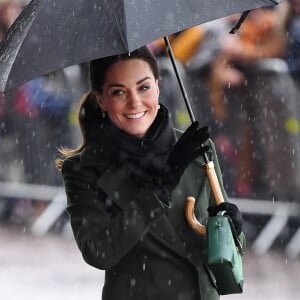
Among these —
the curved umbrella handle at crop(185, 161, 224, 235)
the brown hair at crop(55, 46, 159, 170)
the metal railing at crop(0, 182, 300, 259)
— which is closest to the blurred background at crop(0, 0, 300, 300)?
the metal railing at crop(0, 182, 300, 259)

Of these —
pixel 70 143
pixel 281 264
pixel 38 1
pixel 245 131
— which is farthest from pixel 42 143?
pixel 38 1

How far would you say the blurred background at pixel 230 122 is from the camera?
1026cm

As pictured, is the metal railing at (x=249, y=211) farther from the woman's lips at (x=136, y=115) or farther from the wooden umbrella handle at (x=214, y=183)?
the woman's lips at (x=136, y=115)

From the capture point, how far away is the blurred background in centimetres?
1026

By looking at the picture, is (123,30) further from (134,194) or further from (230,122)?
(230,122)

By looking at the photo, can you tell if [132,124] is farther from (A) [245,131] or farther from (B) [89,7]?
(A) [245,131]

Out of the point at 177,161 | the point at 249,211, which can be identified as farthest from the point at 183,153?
the point at 249,211

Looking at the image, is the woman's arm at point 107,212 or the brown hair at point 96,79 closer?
the woman's arm at point 107,212

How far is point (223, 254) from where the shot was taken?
428 cm


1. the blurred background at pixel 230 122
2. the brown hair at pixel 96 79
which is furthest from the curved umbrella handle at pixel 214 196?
the blurred background at pixel 230 122

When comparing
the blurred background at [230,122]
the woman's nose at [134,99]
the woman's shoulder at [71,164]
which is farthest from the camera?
the blurred background at [230,122]

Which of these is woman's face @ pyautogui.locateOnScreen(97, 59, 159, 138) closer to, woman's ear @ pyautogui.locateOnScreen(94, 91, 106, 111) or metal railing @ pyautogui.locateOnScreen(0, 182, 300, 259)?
woman's ear @ pyautogui.locateOnScreen(94, 91, 106, 111)

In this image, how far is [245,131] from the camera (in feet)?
34.7

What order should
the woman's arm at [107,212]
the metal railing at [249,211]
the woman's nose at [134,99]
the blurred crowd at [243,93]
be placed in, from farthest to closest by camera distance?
the blurred crowd at [243,93] → the metal railing at [249,211] → the woman's nose at [134,99] → the woman's arm at [107,212]
